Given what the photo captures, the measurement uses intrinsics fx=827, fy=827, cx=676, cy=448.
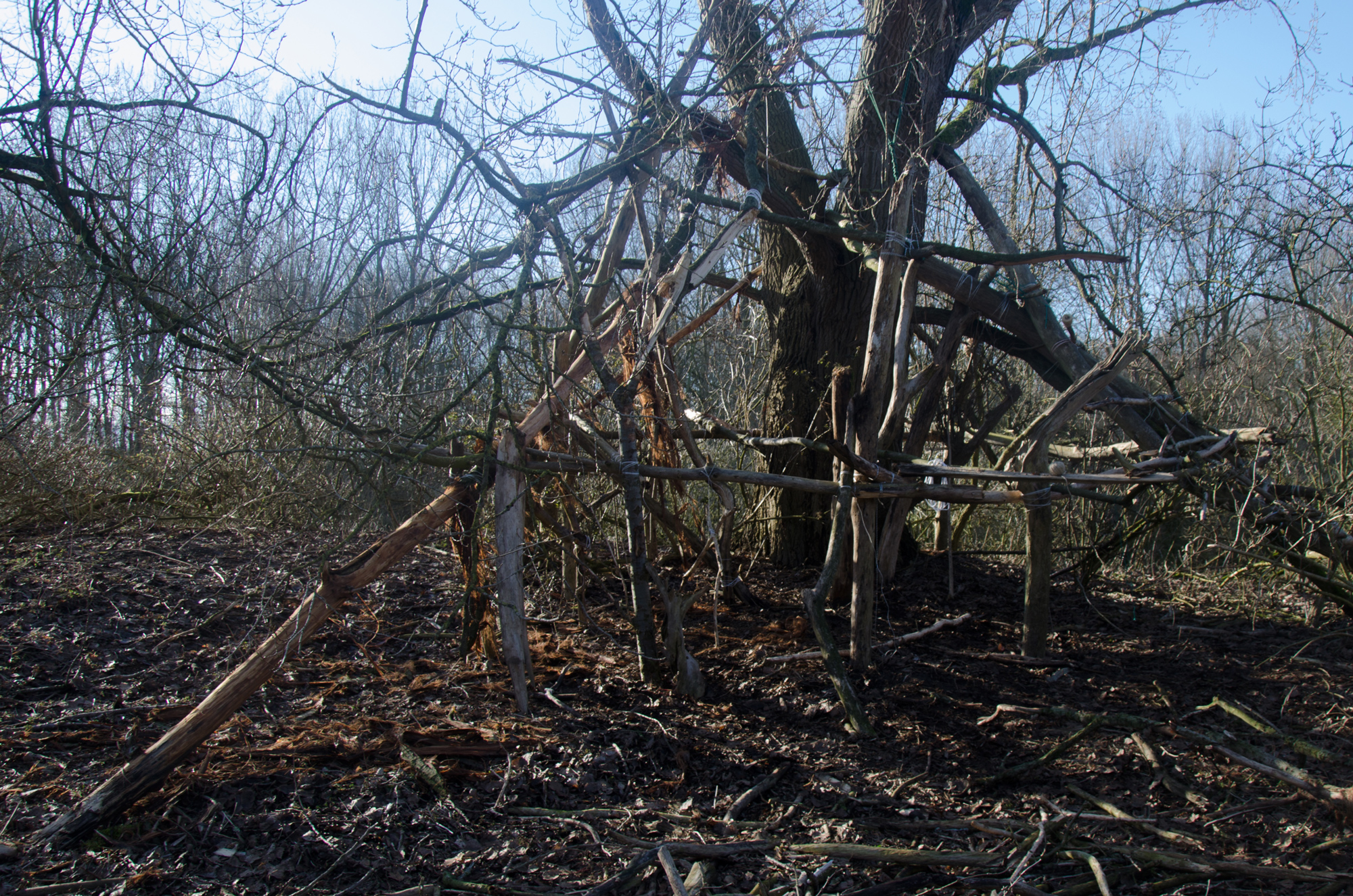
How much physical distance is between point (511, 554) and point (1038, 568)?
251 centimetres

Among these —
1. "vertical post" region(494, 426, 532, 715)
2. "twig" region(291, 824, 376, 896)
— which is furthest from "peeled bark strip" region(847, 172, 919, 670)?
"twig" region(291, 824, 376, 896)

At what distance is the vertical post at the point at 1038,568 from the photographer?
3.95 meters

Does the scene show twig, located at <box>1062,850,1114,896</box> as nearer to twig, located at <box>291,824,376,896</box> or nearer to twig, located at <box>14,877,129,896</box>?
twig, located at <box>291,824,376,896</box>

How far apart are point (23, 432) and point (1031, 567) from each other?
6.98 metres

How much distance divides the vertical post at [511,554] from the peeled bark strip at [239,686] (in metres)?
0.19

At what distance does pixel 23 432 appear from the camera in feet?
20.3

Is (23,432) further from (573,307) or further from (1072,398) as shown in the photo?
(1072,398)

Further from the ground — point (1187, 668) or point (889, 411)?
point (889, 411)

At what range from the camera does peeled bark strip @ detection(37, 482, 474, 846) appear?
2.69 m

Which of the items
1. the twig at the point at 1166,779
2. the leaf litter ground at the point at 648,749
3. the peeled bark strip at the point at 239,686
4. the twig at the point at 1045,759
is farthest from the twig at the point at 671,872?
the twig at the point at 1166,779

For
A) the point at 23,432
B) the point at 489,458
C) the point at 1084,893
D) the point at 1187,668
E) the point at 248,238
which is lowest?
the point at 1084,893

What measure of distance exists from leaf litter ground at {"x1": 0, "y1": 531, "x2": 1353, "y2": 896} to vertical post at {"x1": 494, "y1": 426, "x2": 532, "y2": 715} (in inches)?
8.6

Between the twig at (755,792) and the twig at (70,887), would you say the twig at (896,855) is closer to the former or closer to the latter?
the twig at (755,792)

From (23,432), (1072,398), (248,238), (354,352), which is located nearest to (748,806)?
(1072,398)
